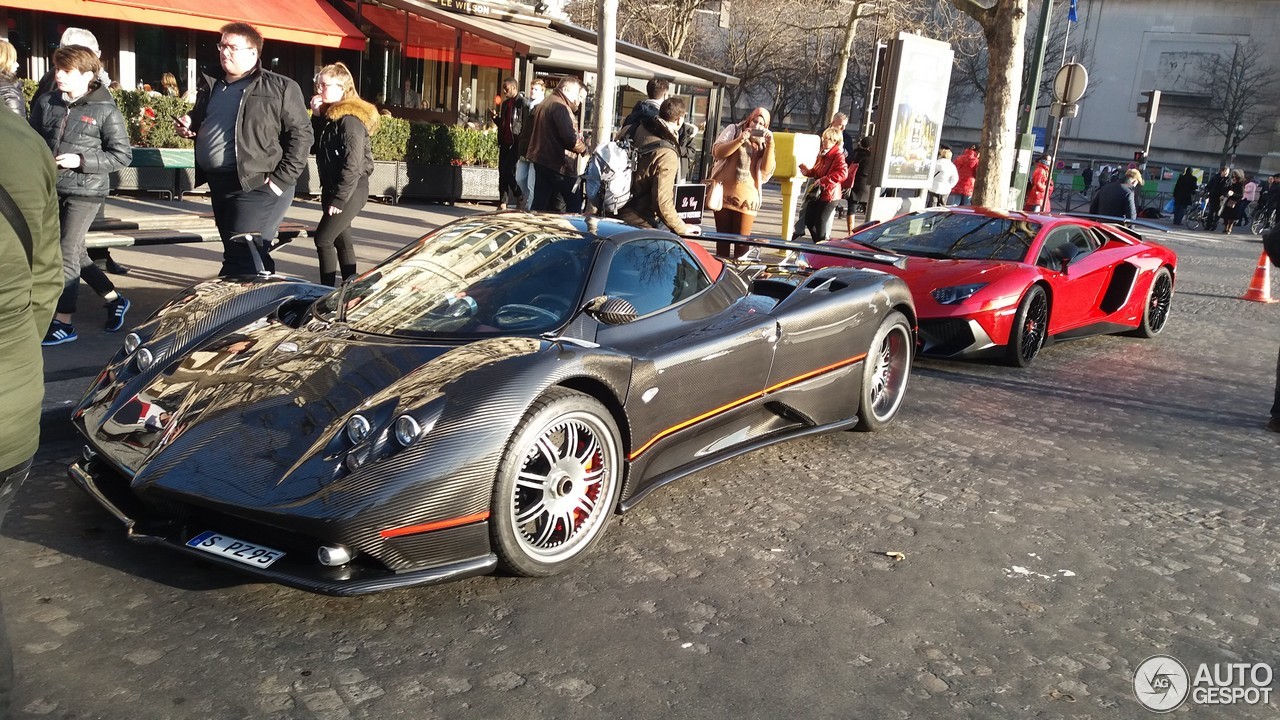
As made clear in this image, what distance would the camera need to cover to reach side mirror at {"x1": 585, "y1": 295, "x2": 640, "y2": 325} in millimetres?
4590

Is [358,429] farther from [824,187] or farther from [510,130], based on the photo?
[510,130]

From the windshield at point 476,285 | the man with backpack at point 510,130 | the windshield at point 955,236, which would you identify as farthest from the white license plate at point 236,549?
the man with backpack at point 510,130

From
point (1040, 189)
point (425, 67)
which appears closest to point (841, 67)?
point (1040, 189)

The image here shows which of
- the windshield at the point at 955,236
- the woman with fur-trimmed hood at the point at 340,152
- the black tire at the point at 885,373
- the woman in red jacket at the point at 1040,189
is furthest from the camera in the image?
the woman in red jacket at the point at 1040,189

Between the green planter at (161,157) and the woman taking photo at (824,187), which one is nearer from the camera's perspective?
the green planter at (161,157)

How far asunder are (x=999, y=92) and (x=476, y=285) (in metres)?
15.2

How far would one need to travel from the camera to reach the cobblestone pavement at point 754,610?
10.8 feet

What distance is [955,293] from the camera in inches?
328

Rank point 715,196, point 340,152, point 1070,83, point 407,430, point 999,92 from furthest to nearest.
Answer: point 999,92 < point 1070,83 < point 715,196 < point 340,152 < point 407,430

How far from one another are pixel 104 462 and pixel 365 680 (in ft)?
5.17

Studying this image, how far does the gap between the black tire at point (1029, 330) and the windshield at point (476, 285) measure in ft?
15.5

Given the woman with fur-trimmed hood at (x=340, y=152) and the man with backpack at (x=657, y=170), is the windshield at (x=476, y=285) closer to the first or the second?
the woman with fur-trimmed hood at (x=340, y=152)

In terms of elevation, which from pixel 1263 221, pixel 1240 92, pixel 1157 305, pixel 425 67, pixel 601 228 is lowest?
pixel 1157 305

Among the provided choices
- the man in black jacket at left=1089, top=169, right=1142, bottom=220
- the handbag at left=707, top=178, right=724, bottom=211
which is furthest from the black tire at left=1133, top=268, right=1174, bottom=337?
the man in black jacket at left=1089, top=169, right=1142, bottom=220
